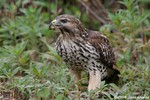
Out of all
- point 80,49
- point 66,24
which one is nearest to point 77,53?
point 80,49

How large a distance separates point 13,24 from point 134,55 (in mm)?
2124

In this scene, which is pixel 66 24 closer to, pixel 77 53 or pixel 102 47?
pixel 77 53

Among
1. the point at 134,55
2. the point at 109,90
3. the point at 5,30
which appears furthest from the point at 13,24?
the point at 109,90

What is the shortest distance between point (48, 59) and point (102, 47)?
1.21m

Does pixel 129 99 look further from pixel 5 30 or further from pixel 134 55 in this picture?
pixel 5 30

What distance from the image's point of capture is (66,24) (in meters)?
7.09

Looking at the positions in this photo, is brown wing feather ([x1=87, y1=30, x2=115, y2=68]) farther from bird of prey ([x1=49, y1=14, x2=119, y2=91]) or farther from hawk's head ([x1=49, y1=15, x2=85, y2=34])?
hawk's head ([x1=49, y1=15, x2=85, y2=34])

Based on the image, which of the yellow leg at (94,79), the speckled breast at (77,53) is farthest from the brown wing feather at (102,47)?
the yellow leg at (94,79)

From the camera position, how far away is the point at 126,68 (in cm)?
763

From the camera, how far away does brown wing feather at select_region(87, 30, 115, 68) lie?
717 centimetres

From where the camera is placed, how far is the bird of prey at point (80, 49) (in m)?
6.96

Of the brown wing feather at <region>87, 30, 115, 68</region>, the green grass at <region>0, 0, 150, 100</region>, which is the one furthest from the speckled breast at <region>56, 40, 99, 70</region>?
the green grass at <region>0, 0, 150, 100</region>

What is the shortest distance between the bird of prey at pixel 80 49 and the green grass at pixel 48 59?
17cm

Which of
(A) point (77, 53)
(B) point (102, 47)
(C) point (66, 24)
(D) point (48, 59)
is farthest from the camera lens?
(D) point (48, 59)
